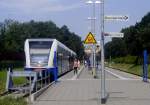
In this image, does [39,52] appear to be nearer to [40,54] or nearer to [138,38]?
[40,54]

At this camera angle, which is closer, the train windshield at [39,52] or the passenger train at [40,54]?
the passenger train at [40,54]

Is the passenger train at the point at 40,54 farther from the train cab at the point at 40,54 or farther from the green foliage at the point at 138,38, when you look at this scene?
the green foliage at the point at 138,38

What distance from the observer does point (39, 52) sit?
3888 centimetres

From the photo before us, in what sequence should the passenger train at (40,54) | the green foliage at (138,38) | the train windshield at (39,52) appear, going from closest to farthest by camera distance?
the passenger train at (40,54)
the train windshield at (39,52)
the green foliage at (138,38)

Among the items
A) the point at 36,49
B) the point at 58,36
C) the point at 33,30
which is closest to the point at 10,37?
the point at 33,30

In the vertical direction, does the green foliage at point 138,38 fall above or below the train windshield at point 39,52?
above

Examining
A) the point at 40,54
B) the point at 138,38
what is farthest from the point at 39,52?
the point at 138,38

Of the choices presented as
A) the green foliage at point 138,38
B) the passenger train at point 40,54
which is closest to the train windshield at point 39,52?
the passenger train at point 40,54

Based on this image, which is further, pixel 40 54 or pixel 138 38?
pixel 138 38

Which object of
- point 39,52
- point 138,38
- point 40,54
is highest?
point 138,38

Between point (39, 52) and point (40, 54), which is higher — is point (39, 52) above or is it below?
above

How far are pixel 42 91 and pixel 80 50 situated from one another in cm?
15675

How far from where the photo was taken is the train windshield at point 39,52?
38.2 meters

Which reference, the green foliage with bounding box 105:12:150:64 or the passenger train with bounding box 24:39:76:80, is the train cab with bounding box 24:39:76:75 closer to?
the passenger train with bounding box 24:39:76:80
